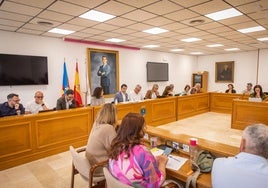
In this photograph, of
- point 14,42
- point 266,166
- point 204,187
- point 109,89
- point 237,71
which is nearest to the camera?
point 266,166

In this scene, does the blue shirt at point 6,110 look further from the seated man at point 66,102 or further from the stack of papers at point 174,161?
the stack of papers at point 174,161

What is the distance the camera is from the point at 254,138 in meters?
1.30

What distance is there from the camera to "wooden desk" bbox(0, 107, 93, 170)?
11.0ft

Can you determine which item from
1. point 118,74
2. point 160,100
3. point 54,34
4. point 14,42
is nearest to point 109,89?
A: point 118,74

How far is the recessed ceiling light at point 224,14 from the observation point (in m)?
3.80

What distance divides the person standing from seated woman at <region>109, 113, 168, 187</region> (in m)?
5.81

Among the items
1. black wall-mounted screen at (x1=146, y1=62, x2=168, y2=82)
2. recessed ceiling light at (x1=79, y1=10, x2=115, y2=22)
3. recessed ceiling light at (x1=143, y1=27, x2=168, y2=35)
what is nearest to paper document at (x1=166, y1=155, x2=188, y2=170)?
recessed ceiling light at (x1=79, y1=10, x2=115, y2=22)

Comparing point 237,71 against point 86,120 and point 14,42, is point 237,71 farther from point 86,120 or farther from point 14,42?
point 14,42

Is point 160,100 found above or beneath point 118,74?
beneath

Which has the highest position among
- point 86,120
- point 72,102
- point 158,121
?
point 72,102

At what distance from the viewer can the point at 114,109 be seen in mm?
2430

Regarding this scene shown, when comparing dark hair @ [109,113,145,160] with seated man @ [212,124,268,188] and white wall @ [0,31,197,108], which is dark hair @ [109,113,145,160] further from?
white wall @ [0,31,197,108]

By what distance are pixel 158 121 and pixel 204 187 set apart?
4.57 metres

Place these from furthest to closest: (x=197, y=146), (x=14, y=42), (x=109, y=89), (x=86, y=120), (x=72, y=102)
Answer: (x=109, y=89) < (x=14, y=42) < (x=72, y=102) < (x=86, y=120) < (x=197, y=146)
